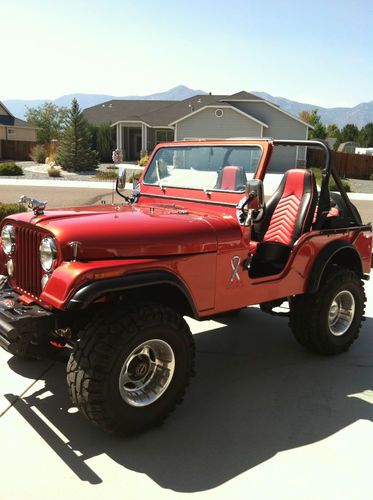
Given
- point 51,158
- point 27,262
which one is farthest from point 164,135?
point 27,262

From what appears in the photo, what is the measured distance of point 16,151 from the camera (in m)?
37.0

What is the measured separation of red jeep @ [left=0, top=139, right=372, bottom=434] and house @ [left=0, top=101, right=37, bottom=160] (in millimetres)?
35628

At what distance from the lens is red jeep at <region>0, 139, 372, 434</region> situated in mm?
2715

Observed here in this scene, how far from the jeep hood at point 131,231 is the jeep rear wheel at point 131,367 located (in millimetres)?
363

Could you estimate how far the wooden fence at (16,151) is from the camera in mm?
36719

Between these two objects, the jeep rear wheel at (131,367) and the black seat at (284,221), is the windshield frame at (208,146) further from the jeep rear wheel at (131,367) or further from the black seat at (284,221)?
the jeep rear wheel at (131,367)

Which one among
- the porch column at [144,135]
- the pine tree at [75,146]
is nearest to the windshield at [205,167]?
the pine tree at [75,146]

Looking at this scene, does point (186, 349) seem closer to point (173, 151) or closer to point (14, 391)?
point (14, 391)

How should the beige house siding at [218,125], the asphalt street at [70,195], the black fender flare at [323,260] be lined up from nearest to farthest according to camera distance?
the black fender flare at [323,260] < the asphalt street at [70,195] < the beige house siding at [218,125]

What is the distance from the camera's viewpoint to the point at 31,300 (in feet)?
10.0

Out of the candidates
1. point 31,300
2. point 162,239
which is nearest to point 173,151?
point 162,239

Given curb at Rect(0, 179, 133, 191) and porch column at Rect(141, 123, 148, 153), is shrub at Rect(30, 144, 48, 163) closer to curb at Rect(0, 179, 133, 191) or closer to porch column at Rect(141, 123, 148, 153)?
porch column at Rect(141, 123, 148, 153)

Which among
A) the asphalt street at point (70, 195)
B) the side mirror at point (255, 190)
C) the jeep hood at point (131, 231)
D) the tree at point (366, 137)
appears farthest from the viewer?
the tree at point (366, 137)

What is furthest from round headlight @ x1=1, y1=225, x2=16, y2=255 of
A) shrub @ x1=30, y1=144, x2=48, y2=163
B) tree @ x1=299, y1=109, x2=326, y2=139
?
tree @ x1=299, y1=109, x2=326, y2=139
